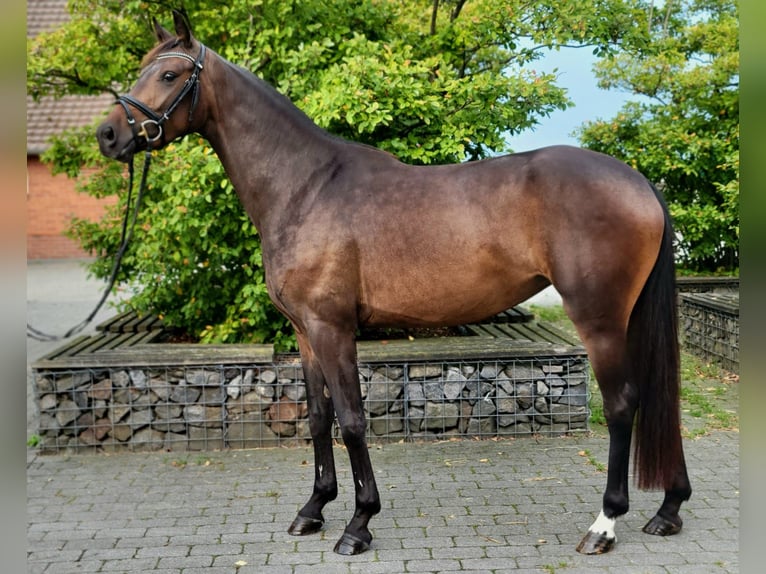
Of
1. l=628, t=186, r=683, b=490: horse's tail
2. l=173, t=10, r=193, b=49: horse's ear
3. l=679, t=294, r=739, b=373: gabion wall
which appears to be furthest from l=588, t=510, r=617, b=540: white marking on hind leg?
l=679, t=294, r=739, b=373: gabion wall

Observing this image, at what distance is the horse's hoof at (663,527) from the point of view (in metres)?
3.78

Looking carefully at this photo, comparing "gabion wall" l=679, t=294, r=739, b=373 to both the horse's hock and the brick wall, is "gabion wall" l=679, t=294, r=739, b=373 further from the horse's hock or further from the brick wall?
the brick wall

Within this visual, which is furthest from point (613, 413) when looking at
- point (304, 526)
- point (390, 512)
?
point (304, 526)

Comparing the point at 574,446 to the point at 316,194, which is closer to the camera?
the point at 316,194

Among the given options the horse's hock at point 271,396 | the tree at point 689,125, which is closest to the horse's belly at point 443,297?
the horse's hock at point 271,396

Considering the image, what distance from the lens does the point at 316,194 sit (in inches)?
153

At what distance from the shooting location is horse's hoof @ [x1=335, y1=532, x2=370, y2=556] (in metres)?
3.69

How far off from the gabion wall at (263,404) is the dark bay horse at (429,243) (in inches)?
61.7

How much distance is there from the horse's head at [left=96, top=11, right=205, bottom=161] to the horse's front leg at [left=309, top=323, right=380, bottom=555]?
1.25 metres

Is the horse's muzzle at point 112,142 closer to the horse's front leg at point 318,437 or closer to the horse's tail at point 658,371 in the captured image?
the horse's front leg at point 318,437

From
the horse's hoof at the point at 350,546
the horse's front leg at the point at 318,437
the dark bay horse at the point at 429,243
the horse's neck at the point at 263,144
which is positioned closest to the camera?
the dark bay horse at the point at 429,243

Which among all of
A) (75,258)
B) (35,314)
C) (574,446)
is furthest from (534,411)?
(75,258)

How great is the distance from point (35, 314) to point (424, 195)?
9.28 m
